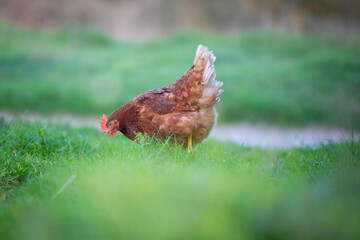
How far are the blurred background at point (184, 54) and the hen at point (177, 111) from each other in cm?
370

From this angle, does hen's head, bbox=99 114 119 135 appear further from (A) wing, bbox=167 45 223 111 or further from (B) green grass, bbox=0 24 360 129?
(B) green grass, bbox=0 24 360 129

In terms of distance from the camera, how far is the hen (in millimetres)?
3215

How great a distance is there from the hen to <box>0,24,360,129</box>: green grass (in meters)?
3.70

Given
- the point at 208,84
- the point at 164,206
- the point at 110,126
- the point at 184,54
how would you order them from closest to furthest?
the point at 164,206
the point at 110,126
the point at 208,84
the point at 184,54

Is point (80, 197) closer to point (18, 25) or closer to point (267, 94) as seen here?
point (267, 94)

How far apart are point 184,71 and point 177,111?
551 centimetres

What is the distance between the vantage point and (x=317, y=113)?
23.1ft

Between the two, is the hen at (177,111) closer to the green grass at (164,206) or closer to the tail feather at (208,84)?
the tail feather at (208,84)

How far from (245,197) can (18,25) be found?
43.0 ft

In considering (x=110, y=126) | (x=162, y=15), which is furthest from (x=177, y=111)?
(x=162, y=15)

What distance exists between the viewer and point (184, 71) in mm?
8695

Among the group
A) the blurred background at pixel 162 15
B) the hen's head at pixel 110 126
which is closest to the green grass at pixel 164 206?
the hen's head at pixel 110 126

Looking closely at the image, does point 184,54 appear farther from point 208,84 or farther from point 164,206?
point 164,206

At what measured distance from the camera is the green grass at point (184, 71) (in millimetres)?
7262
